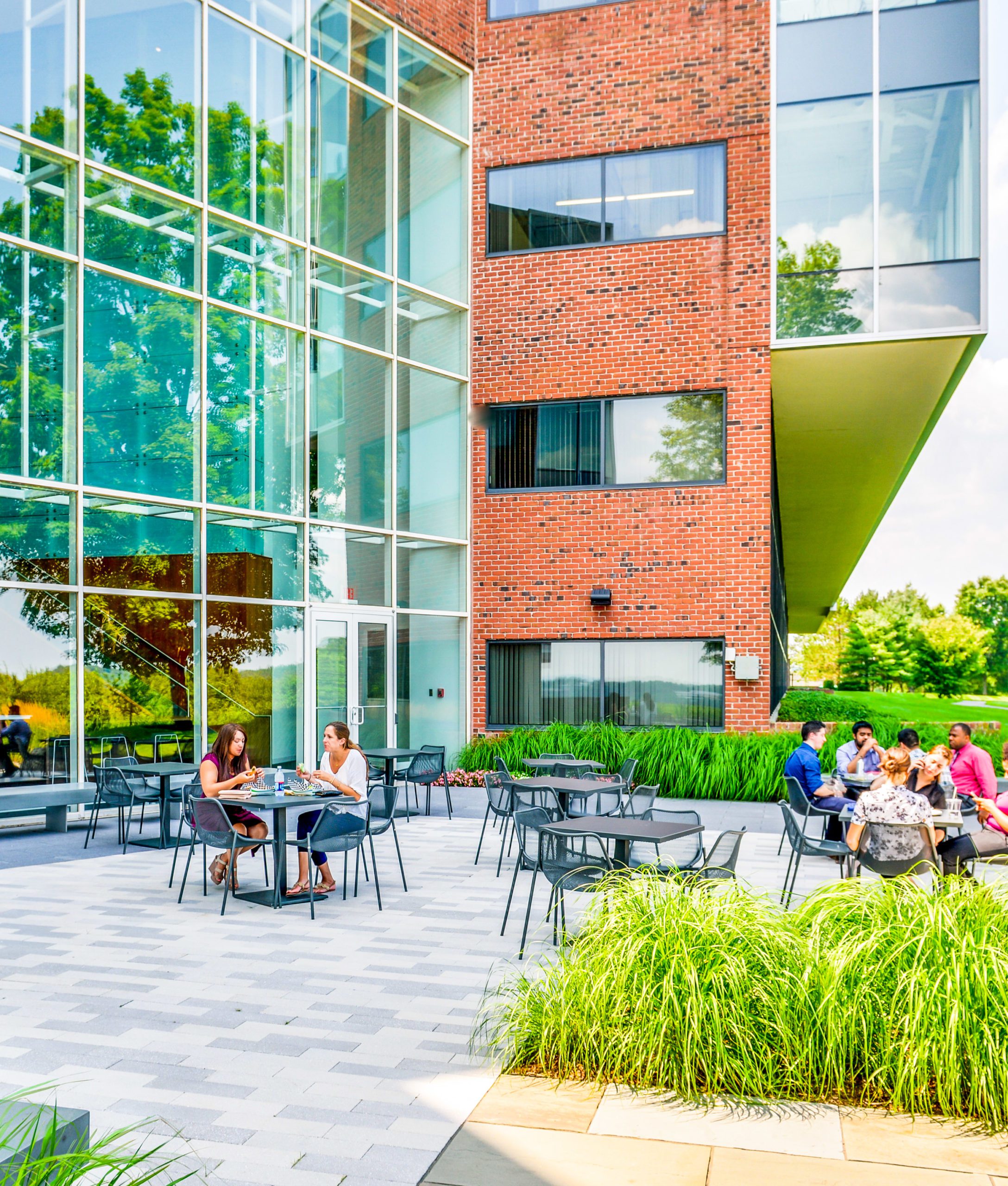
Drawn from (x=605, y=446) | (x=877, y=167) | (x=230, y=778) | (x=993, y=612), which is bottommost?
(x=230, y=778)

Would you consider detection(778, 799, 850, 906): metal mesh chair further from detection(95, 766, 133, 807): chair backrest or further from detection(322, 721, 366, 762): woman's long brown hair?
detection(95, 766, 133, 807): chair backrest

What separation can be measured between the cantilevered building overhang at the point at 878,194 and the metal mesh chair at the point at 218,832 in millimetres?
10437

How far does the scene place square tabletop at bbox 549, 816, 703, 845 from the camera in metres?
6.33

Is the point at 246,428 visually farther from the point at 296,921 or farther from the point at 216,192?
the point at 296,921

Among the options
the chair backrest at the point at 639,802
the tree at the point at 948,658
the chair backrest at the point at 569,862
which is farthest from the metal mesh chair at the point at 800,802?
the tree at the point at 948,658

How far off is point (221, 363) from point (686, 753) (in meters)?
7.75

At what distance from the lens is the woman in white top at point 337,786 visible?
7906mm

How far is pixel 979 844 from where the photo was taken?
25.5 feet

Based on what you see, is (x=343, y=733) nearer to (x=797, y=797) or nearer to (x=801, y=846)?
(x=801, y=846)

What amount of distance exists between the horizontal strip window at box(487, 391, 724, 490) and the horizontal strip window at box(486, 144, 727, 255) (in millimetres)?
2407

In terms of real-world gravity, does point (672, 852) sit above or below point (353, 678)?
below

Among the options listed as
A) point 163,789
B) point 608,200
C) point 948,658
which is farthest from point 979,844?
point 948,658

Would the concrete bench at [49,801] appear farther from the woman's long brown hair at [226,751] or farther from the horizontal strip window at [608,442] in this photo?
the horizontal strip window at [608,442]

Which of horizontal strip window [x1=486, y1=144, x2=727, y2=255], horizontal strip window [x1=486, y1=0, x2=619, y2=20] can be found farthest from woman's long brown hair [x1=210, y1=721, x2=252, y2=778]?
horizontal strip window [x1=486, y1=0, x2=619, y2=20]
